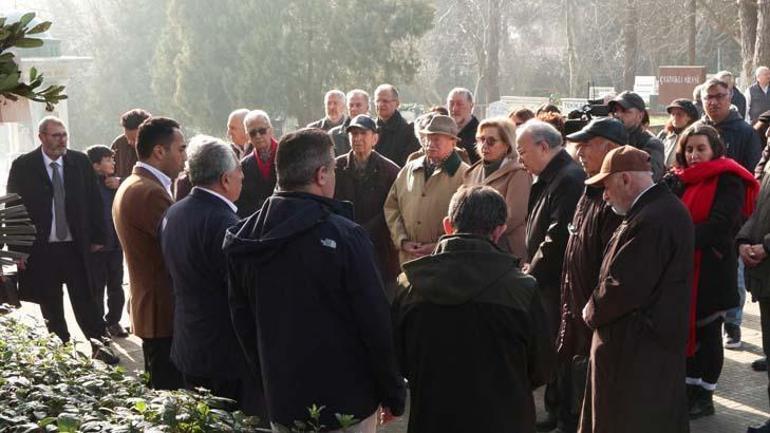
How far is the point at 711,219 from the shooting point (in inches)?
237

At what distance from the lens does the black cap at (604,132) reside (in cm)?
543

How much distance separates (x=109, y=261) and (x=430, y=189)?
12.9 ft

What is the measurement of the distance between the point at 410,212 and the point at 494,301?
10.6 feet

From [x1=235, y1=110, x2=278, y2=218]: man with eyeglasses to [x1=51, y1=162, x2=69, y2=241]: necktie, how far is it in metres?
1.44

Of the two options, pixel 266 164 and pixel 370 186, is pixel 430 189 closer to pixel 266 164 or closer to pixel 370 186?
pixel 370 186

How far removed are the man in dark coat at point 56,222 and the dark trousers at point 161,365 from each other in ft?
8.72

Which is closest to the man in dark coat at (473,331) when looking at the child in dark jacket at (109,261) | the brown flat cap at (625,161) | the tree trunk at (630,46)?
the brown flat cap at (625,161)

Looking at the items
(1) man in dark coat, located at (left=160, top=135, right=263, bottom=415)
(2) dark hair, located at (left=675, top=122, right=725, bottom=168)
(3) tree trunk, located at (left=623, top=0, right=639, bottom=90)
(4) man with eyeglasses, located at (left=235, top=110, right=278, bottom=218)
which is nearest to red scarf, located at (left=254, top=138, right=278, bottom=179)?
(4) man with eyeglasses, located at (left=235, top=110, right=278, bottom=218)

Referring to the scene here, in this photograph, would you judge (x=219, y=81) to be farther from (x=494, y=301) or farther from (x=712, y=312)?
(x=494, y=301)

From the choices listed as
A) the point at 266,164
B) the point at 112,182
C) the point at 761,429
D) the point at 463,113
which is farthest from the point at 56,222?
the point at 761,429

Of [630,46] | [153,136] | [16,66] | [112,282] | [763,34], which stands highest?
[630,46]

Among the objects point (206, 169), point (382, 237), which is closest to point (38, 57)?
point (382, 237)

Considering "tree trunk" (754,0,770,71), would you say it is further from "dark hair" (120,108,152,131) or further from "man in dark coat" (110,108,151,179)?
"dark hair" (120,108,152,131)

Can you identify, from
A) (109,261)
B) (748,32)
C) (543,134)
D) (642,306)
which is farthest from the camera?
(748,32)
